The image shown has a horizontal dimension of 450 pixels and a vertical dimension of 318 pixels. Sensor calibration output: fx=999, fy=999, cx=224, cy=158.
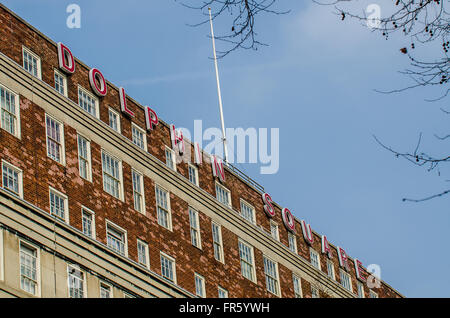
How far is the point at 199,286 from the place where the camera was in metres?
49.7

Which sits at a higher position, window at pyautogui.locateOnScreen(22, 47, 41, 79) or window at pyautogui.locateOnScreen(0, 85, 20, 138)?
window at pyautogui.locateOnScreen(22, 47, 41, 79)

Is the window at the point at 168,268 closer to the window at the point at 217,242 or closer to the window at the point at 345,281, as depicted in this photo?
the window at the point at 217,242

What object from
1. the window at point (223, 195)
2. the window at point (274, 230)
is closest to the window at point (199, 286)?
the window at point (223, 195)

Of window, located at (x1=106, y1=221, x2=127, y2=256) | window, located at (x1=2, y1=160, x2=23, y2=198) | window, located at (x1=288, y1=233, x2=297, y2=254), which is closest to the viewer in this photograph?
window, located at (x1=2, y1=160, x2=23, y2=198)

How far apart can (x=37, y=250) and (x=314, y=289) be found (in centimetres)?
2477

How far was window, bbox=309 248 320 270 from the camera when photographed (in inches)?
2442

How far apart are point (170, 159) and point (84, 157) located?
304 inches

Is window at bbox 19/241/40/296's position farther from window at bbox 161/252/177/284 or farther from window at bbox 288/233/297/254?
window at bbox 288/233/297/254

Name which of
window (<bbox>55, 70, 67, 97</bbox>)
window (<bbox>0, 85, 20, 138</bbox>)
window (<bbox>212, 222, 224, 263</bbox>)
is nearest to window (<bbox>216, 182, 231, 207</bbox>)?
window (<bbox>212, 222, 224, 263</bbox>)

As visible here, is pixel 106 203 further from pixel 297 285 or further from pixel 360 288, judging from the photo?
pixel 360 288

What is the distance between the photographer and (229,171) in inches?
2238

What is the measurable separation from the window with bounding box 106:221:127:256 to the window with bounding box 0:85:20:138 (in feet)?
21.0

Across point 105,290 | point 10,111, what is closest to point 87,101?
point 10,111
